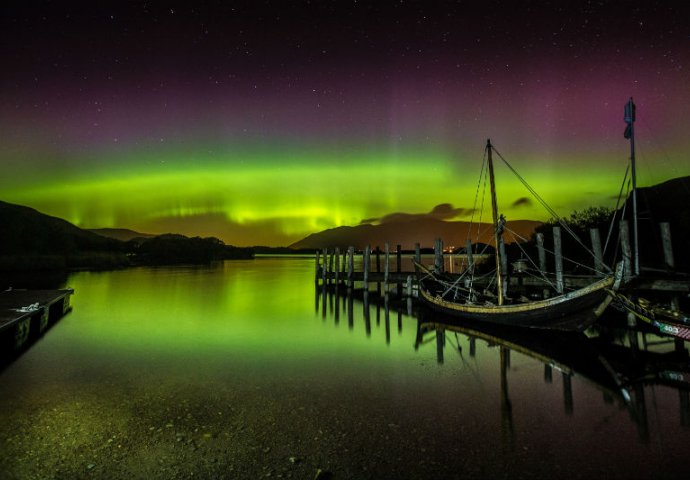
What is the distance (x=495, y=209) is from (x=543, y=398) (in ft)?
33.4

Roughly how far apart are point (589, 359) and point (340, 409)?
784 centimetres

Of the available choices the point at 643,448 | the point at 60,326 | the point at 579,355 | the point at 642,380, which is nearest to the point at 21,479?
the point at 643,448

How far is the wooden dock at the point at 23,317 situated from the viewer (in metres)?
13.4

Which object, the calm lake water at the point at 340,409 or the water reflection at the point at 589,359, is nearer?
the calm lake water at the point at 340,409

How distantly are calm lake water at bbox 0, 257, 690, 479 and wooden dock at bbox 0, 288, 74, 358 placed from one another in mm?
601

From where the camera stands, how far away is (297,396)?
29.7ft

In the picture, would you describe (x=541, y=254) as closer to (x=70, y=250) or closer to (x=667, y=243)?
(x=667, y=243)

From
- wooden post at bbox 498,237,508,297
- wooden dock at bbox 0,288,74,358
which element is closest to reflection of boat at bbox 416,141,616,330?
wooden post at bbox 498,237,508,297

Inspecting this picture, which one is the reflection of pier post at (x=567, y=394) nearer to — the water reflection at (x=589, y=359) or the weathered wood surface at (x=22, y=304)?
the water reflection at (x=589, y=359)

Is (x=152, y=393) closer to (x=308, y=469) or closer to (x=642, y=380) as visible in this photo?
(x=308, y=469)

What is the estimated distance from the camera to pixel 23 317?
1429cm

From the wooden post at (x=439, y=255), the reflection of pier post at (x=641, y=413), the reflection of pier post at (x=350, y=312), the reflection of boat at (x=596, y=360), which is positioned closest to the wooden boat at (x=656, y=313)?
the reflection of boat at (x=596, y=360)

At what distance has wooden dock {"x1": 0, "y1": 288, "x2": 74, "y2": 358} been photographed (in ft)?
43.9

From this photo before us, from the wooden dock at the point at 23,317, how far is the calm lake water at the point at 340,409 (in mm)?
601
